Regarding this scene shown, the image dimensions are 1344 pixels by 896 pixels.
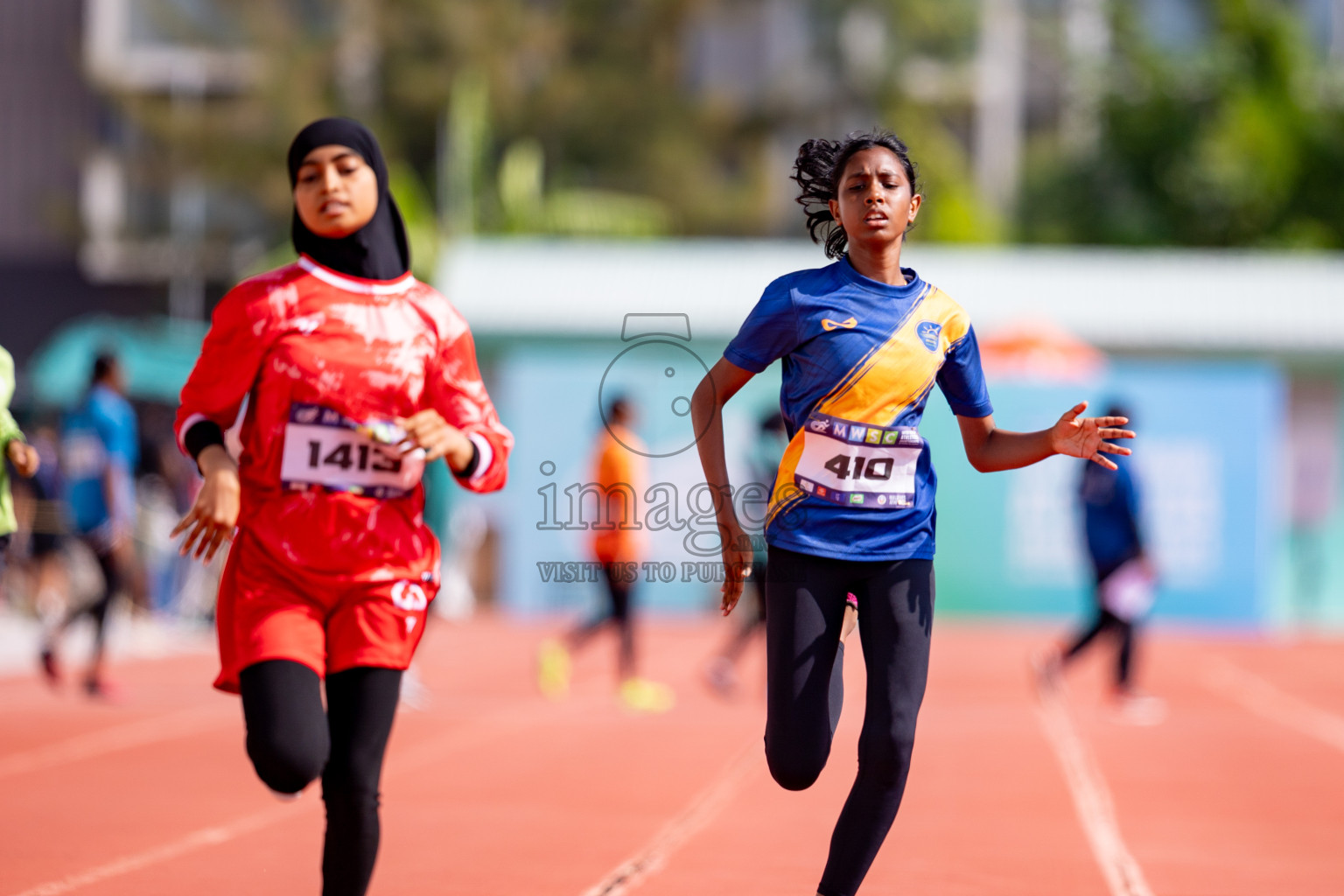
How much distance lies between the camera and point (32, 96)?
4056cm

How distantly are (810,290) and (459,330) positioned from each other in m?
0.95

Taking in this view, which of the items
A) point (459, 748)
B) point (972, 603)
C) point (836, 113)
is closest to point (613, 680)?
point (459, 748)

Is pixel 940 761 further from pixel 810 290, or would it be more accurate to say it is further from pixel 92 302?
pixel 92 302

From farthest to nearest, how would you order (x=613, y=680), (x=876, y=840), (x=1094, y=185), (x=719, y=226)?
(x=719, y=226) → (x=1094, y=185) → (x=613, y=680) → (x=876, y=840)

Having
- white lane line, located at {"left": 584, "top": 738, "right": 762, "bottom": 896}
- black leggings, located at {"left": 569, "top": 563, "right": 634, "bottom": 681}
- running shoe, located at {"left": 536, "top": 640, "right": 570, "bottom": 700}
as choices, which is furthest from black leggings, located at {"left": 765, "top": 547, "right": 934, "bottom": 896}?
running shoe, located at {"left": 536, "top": 640, "right": 570, "bottom": 700}

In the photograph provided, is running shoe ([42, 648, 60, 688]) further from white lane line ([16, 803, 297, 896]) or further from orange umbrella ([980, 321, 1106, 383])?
orange umbrella ([980, 321, 1106, 383])

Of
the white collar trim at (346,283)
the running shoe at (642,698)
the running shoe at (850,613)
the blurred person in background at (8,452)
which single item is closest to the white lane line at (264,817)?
the running shoe at (642,698)

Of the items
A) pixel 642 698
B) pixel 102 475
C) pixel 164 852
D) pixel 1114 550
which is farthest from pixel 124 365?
pixel 164 852

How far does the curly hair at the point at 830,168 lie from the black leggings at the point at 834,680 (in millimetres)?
992

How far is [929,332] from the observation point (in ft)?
15.7

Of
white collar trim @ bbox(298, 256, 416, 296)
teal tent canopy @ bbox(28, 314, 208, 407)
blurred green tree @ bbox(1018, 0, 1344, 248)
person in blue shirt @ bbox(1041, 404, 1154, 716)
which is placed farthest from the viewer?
blurred green tree @ bbox(1018, 0, 1344, 248)

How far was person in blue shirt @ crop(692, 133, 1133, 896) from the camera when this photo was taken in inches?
183

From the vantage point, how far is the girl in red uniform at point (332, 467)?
4270mm

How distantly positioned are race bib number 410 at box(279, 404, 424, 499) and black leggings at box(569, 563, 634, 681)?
766cm
